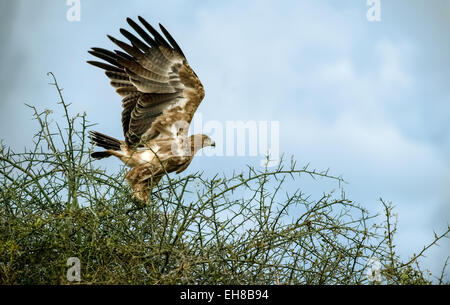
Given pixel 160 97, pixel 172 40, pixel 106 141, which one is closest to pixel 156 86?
pixel 160 97

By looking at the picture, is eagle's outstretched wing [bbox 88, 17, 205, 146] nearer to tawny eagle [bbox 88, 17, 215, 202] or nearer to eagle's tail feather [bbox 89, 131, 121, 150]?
tawny eagle [bbox 88, 17, 215, 202]

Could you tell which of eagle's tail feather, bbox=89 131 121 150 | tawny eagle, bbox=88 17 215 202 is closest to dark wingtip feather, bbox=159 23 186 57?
tawny eagle, bbox=88 17 215 202

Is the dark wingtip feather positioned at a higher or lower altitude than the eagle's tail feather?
higher

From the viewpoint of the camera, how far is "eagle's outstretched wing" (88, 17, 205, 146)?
6.50 meters

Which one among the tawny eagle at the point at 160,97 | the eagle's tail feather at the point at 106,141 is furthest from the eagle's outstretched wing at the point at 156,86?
the eagle's tail feather at the point at 106,141

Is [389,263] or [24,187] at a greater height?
[24,187]

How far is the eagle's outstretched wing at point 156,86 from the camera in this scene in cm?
650

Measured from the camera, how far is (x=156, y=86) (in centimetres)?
656

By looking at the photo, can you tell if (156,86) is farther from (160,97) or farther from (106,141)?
(106,141)

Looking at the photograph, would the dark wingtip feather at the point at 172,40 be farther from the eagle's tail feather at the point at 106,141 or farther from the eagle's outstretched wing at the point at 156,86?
the eagle's tail feather at the point at 106,141

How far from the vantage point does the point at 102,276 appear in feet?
12.0
